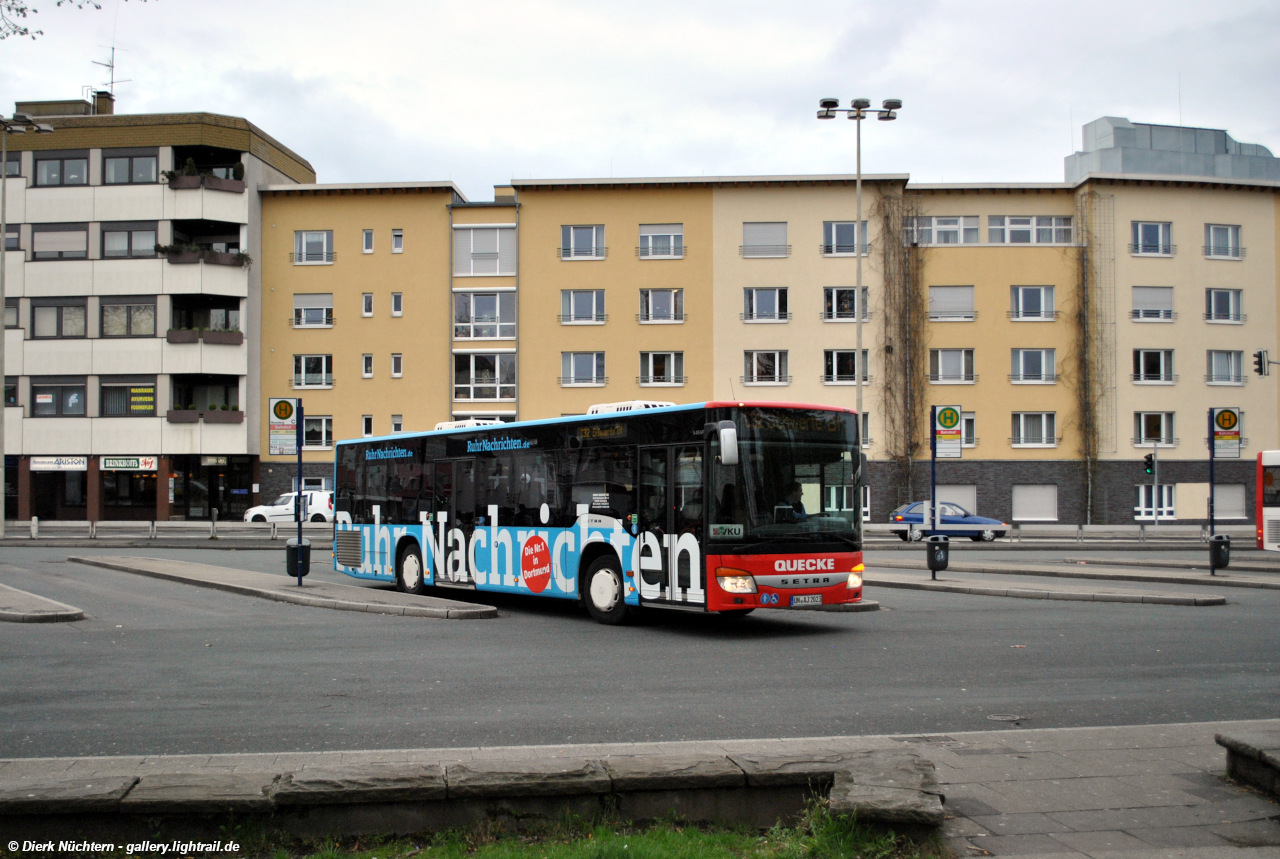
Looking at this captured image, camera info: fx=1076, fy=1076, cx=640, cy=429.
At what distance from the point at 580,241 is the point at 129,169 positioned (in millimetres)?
21185

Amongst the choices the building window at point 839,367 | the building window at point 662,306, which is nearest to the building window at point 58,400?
the building window at point 662,306

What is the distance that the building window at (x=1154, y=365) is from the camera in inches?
1922

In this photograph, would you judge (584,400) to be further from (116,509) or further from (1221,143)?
(1221,143)

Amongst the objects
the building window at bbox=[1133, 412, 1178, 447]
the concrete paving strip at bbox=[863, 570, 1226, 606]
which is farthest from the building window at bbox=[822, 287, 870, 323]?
the concrete paving strip at bbox=[863, 570, 1226, 606]

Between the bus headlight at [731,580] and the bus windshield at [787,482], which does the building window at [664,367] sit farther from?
the bus headlight at [731,580]

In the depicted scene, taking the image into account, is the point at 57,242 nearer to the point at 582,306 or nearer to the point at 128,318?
the point at 128,318

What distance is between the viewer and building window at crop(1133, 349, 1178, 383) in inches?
1922

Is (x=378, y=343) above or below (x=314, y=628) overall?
above

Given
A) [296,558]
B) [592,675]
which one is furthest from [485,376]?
[592,675]

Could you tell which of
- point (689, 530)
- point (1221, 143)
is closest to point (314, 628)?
point (689, 530)

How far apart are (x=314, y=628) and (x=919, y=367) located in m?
38.8

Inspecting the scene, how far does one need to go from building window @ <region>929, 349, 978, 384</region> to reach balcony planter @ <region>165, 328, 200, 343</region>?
110ft

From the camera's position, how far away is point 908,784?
4.97 meters

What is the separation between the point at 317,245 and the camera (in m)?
51.5
